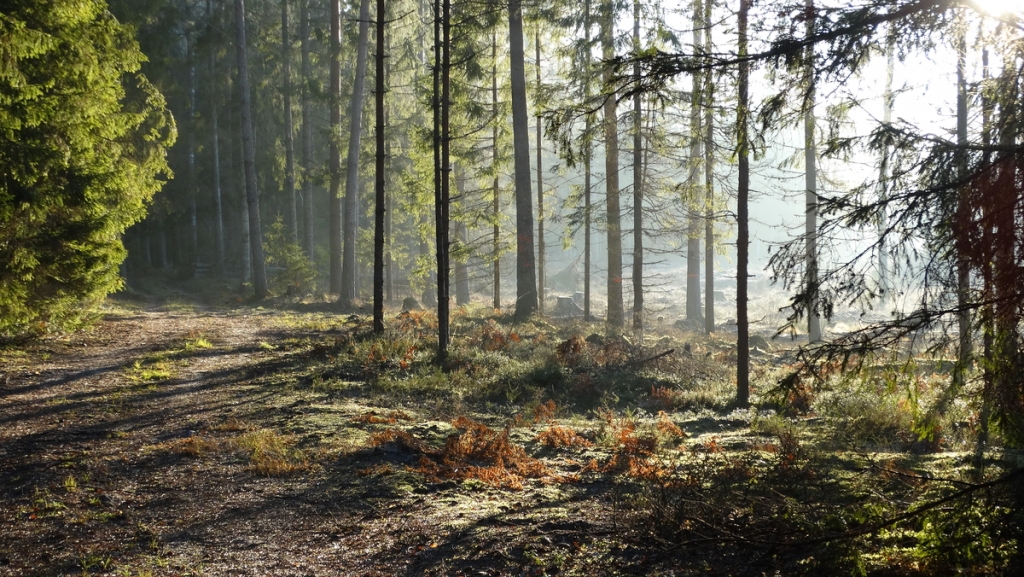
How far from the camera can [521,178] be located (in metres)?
19.7

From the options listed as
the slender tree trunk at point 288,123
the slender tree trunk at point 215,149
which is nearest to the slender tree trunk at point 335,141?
the slender tree trunk at point 288,123

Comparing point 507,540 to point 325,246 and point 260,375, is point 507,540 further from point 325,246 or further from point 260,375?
point 325,246

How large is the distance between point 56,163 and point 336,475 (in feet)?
21.4

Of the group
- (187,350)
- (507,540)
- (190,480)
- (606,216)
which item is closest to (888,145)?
(507,540)

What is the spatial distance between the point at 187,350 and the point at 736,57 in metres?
12.4

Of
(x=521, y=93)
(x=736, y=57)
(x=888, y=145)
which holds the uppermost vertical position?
(x=521, y=93)

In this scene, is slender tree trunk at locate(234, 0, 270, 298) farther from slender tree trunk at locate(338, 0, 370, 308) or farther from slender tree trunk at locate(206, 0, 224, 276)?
slender tree trunk at locate(206, 0, 224, 276)

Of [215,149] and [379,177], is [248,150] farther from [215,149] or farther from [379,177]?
[379,177]

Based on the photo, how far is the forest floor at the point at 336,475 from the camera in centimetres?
492

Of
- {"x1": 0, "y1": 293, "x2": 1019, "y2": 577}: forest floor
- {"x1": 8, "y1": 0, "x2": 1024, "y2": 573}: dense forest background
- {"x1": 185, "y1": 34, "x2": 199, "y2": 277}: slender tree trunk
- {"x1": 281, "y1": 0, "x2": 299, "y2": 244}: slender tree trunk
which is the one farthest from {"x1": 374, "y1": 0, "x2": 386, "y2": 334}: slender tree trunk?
{"x1": 185, "y1": 34, "x2": 199, "y2": 277}: slender tree trunk

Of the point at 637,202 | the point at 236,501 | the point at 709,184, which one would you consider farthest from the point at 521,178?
the point at 236,501

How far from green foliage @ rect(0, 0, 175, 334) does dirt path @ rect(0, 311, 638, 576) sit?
1.58 metres

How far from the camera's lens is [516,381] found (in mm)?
12570

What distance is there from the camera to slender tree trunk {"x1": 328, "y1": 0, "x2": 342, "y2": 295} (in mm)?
24641
